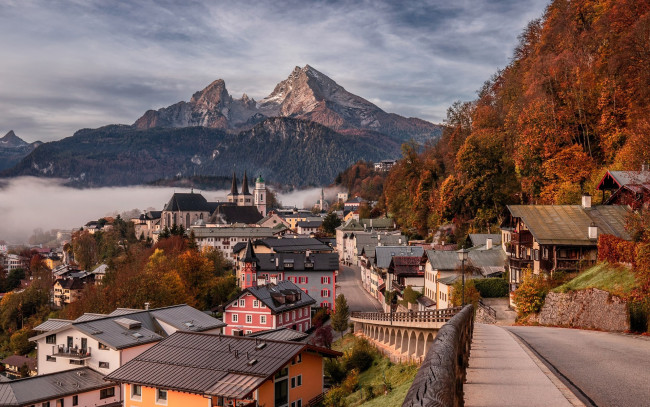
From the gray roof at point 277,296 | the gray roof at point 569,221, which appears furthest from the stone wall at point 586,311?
the gray roof at point 277,296

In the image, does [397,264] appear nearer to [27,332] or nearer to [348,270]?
[348,270]

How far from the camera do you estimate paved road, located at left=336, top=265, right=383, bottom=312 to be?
6317cm

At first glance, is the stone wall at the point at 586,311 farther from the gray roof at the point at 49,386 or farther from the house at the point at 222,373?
the gray roof at the point at 49,386

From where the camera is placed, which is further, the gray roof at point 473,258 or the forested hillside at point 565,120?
the gray roof at point 473,258

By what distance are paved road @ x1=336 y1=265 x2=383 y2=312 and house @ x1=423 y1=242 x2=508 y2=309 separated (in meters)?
16.5

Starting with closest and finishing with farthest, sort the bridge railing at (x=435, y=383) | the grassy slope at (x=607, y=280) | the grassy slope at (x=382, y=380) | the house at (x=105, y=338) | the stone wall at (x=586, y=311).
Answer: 1. the bridge railing at (x=435, y=383)
2. the stone wall at (x=586, y=311)
3. the grassy slope at (x=607, y=280)
4. the grassy slope at (x=382, y=380)
5. the house at (x=105, y=338)

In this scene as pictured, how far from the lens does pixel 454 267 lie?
4369 centimetres

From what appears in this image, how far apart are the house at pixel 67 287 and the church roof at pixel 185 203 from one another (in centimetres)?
7779

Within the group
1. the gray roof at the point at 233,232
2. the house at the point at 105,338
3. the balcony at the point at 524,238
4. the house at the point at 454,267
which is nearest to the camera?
the balcony at the point at 524,238

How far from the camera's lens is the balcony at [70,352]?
42.9 m

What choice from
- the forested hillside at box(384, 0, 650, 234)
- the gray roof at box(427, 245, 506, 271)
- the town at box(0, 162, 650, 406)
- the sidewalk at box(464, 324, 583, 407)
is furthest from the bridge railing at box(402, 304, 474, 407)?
the gray roof at box(427, 245, 506, 271)

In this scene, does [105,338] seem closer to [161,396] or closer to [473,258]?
[161,396]

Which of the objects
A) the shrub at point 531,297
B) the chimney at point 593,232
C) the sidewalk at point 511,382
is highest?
the chimney at point 593,232

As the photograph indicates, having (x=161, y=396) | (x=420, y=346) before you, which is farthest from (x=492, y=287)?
(x=161, y=396)
